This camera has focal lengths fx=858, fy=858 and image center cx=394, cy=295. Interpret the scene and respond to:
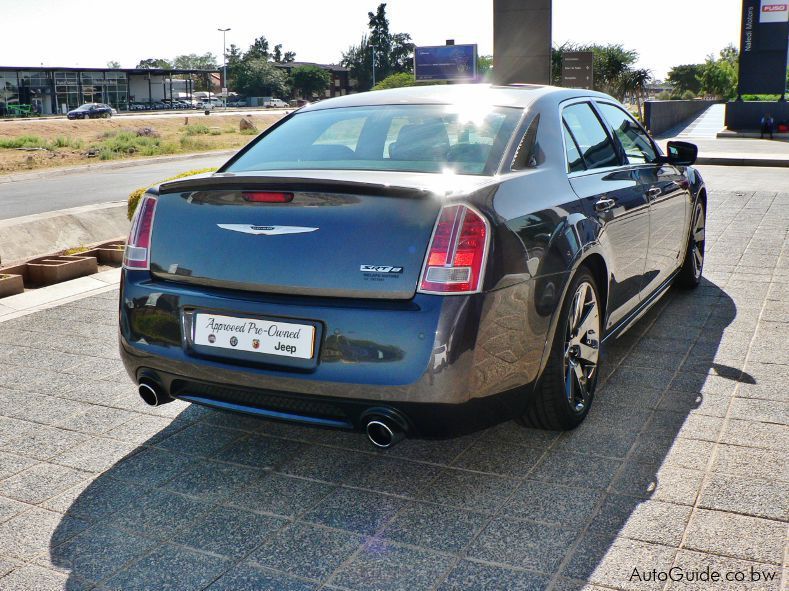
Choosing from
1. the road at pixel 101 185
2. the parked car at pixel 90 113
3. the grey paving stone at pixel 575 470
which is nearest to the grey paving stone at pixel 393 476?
the grey paving stone at pixel 575 470

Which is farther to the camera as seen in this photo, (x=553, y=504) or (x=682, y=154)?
(x=682, y=154)

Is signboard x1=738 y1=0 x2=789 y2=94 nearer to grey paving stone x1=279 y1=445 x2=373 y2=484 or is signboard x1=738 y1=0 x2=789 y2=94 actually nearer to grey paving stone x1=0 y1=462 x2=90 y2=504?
grey paving stone x1=279 y1=445 x2=373 y2=484

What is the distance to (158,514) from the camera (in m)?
3.16

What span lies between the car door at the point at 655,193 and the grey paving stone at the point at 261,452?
7.57 ft

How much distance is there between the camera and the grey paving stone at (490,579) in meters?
2.63

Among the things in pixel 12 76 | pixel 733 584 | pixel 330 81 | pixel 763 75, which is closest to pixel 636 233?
pixel 733 584

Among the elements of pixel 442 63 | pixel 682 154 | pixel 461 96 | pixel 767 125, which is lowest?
pixel 767 125

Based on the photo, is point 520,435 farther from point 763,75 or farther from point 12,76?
point 12,76

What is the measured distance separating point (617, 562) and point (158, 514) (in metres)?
1.64

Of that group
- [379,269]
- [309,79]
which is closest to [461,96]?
[379,269]

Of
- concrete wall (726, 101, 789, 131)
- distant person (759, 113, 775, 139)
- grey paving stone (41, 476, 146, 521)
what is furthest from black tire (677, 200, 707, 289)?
concrete wall (726, 101, 789, 131)

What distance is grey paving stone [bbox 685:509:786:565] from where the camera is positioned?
2785mm

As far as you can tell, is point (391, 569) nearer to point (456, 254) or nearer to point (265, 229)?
point (456, 254)

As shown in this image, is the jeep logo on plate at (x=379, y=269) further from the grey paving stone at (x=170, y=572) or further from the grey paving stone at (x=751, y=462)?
the grey paving stone at (x=751, y=462)
